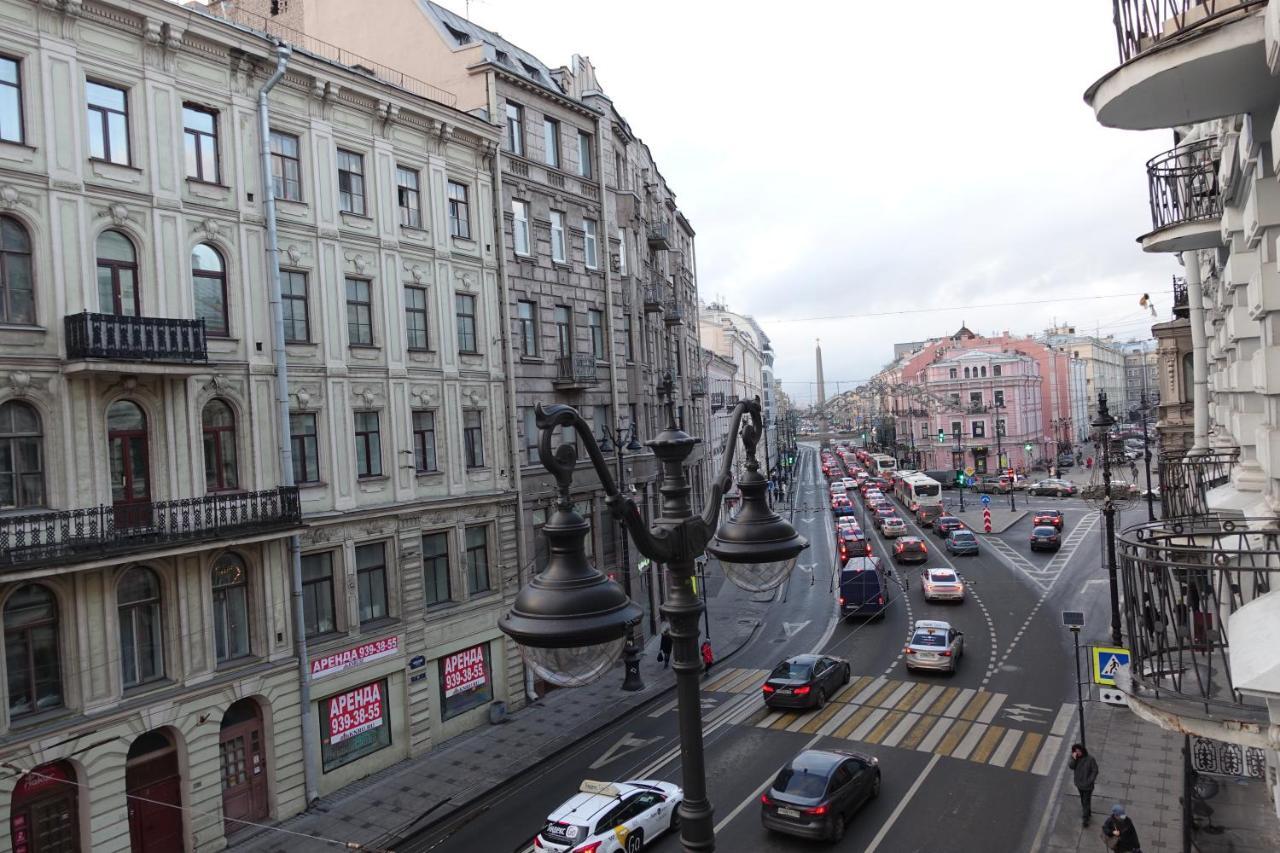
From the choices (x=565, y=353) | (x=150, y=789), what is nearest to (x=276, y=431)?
(x=150, y=789)

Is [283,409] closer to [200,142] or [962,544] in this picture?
[200,142]

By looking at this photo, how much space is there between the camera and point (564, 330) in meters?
30.7

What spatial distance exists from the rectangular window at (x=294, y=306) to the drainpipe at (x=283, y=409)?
1.45ft

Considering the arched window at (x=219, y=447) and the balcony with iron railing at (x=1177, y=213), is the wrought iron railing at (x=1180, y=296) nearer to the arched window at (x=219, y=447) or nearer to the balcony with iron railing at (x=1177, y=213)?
the balcony with iron railing at (x=1177, y=213)

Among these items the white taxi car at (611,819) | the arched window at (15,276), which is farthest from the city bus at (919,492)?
the arched window at (15,276)

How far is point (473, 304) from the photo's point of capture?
1045 inches

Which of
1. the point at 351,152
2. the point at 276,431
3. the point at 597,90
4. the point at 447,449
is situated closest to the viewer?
the point at 276,431

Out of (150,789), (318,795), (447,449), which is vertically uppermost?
(447,449)

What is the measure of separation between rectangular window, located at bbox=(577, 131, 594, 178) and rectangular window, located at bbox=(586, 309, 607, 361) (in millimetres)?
5067

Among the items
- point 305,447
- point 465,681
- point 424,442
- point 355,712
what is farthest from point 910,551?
point 305,447

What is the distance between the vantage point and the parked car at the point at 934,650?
26156 millimetres

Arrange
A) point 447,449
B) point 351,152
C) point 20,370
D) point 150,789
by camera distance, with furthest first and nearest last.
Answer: point 447,449, point 351,152, point 150,789, point 20,370

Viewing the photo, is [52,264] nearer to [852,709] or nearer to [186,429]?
[186,429]

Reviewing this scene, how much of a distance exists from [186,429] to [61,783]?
7.02 meters
